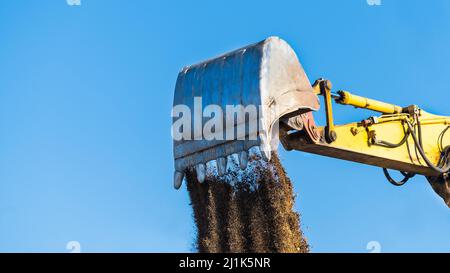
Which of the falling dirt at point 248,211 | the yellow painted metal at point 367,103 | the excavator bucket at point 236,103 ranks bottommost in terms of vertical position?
the falling dirt at point 248,211

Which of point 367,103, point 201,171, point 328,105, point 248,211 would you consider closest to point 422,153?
point 367,103

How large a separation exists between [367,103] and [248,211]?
242cm

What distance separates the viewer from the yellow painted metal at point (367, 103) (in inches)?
555

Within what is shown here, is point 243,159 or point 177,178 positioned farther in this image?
point 177,178

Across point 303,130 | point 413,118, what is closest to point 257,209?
point 303,130

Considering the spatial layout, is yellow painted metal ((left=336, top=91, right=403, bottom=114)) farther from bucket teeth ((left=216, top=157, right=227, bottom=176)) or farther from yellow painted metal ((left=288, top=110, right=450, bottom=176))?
bucket teeth ((left=216, top=157, right=227, bottom=176))

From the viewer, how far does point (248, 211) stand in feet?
44.3

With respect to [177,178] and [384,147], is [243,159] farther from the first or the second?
[384,147]

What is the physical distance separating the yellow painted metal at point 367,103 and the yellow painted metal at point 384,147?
0.35ft

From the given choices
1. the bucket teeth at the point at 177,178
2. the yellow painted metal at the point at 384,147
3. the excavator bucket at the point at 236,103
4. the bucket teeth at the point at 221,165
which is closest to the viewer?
the excavator bucket at the point at 236,103

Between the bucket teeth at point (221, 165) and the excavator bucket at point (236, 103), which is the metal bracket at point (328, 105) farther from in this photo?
the bucket teeth at point (221, 165)

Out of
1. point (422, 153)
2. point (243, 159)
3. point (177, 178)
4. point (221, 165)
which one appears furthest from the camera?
point (422, 153)

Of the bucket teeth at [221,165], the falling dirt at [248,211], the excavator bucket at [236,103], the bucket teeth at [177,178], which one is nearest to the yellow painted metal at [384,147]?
the falling dirt at [248,211]
